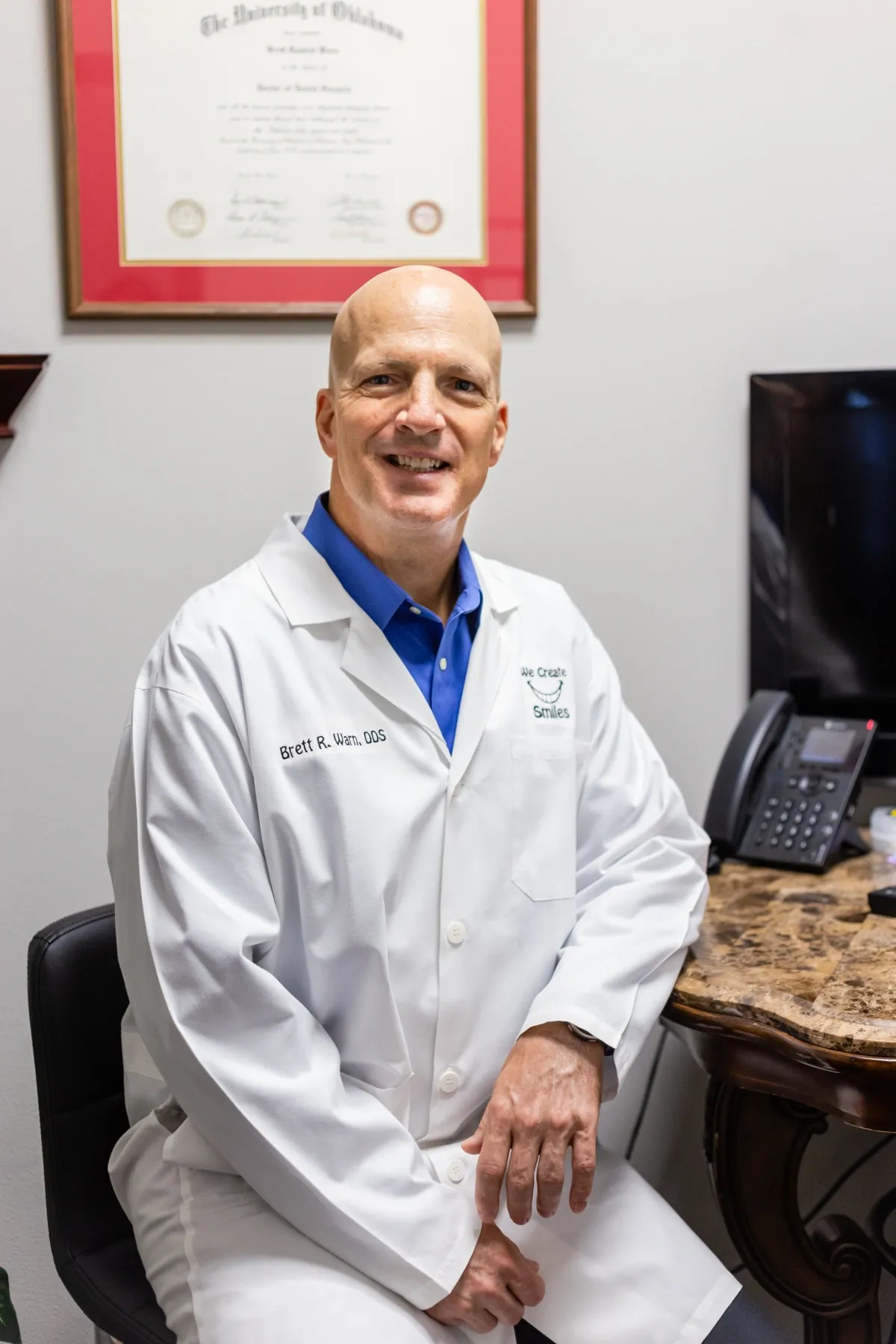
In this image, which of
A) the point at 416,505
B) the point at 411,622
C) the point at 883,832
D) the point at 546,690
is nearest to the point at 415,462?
the point at 416,505

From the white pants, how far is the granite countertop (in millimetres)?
244

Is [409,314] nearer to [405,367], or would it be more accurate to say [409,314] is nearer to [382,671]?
[405,367]

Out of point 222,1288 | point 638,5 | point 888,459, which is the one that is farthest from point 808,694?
→ point 222,1288

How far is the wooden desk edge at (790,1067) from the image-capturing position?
1.15 meters

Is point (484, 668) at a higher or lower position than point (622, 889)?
higher

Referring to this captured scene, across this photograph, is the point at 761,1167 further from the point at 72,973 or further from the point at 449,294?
the point at 449,294

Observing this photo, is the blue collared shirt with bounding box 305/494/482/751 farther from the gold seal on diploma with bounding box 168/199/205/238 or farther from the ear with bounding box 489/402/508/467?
the gold seal on diploma with bounding box 168/199/205/238

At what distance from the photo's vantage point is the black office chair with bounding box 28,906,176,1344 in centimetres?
128

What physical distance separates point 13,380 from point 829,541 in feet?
3.86

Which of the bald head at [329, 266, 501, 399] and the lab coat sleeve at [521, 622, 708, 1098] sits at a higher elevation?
the bald head at [329, 266, 501, 399]

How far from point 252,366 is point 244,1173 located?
3.62 feet

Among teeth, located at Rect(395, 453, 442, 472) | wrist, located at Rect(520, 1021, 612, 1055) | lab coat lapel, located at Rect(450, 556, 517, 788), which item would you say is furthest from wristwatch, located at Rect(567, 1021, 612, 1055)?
teeth, located at Rect(395, 453, 442, 472)

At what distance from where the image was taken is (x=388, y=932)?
1.22 metres
